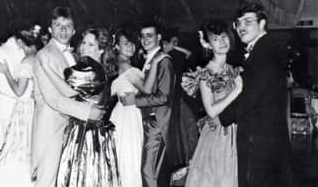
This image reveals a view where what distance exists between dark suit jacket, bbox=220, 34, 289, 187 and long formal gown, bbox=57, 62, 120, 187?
0.87 meters

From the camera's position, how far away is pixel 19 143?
365 cm

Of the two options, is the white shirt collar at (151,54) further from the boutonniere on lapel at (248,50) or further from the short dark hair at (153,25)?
the boutonniere on lapel at (248,50)

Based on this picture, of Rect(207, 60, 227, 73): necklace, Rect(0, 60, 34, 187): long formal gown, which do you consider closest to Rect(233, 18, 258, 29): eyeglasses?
Rect(207, 60, 227, 73): necklace

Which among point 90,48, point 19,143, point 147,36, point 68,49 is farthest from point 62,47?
point 19,143

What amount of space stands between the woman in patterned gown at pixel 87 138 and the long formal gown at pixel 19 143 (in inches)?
15.0

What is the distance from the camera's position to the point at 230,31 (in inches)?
128

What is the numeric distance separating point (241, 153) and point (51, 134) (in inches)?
50.7

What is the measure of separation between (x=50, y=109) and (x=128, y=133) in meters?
0.57

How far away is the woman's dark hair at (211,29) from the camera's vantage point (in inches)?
128

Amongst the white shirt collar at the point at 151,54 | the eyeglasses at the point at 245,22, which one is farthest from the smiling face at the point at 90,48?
the eyeglasses at the point at 245,22

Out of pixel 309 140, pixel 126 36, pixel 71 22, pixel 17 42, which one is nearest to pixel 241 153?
pixel 309 140

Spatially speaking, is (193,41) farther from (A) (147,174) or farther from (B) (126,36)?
(A) (147,174)

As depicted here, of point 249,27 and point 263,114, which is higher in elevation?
point 249,27

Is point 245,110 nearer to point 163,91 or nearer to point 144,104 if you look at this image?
point 163,91
